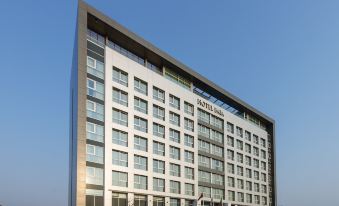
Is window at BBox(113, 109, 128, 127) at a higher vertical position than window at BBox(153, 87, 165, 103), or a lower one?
lower

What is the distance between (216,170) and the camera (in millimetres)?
79062

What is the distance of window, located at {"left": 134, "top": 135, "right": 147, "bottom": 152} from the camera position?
192 feet

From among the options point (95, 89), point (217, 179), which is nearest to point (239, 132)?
point (217, 179)

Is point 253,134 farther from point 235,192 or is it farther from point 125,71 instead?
point 125,71

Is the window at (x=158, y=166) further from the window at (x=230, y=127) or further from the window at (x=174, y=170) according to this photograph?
the window at (x=230, y=127)

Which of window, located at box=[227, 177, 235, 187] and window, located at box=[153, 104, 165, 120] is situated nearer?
window, located at box=[153, 104, 165, 120]

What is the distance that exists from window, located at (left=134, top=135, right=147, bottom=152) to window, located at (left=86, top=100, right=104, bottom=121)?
740cm

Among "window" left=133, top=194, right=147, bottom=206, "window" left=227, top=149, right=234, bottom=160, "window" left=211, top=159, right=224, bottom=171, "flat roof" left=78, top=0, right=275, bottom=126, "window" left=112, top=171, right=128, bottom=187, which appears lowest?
"window" left=133, top=194, right=147, bottom=206

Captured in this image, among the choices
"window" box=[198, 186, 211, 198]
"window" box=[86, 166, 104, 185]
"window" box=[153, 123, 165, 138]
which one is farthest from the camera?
"window" box=[198, 186, 211, 198]

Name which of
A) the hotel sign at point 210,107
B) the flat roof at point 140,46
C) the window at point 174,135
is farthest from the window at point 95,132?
→ the hotel sign at point 210,107

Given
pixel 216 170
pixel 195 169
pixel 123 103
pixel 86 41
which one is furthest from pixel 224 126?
pixel 86 41

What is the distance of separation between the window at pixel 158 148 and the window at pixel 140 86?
796cm

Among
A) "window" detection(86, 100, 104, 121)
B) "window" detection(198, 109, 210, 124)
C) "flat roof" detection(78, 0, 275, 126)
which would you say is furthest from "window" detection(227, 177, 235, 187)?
"window" detection(86, 100, 104, 121)

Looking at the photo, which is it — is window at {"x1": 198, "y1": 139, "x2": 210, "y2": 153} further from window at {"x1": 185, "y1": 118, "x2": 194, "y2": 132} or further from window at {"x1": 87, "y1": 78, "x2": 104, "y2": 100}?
window at {"x1": 87, "y1": 78, "x2": 104, "y2": 100}
